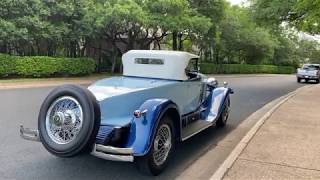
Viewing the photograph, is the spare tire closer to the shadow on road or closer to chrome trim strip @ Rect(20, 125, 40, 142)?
chrome trim strip @ Rect(20, 125, 40, 142)

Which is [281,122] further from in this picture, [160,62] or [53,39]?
[53,39]

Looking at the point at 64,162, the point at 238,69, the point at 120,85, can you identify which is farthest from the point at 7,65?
the point at 238,69

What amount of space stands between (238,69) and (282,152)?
4453cm

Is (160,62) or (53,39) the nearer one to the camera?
(160,62)

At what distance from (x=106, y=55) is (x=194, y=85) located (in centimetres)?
2883

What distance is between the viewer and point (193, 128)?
24.3 feet

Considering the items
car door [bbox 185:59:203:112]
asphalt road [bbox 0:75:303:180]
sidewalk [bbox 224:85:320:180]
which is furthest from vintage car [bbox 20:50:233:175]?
sidewalk [bbox 224:85:320:180]

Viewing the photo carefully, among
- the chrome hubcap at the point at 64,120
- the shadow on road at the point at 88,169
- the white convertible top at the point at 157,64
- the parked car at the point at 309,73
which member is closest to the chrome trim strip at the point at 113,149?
the chrome hubcap at the point at 64,120

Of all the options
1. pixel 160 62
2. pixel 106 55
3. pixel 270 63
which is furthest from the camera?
pixel 270 63

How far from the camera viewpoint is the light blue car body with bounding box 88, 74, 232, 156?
5.52 m

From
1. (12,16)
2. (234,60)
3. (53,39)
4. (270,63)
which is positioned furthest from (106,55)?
(270,63)

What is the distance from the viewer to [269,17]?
23.8 m

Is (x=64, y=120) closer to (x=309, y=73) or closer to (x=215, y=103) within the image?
(x=215, y=103)

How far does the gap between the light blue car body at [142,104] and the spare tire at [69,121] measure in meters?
0.32
